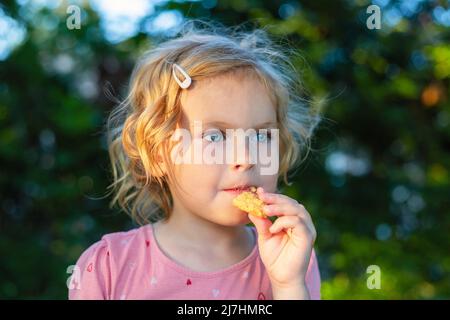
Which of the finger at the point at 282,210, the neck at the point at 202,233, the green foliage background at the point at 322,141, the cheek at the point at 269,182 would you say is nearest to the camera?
the finger at the point at 282,210

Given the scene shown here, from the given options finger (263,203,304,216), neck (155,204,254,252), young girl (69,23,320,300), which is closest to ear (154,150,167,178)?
young girl (69,23,320,300)

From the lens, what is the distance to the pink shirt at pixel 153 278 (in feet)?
6.01

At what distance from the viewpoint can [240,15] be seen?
3.49 m

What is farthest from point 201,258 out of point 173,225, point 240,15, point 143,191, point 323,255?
point 323,255

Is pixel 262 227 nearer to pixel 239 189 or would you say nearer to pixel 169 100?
pixel 239 189

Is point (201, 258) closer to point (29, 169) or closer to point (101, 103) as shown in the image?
point (29, 169)

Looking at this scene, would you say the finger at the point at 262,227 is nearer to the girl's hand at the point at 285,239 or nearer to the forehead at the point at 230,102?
the girl's hand at the point at 285,239

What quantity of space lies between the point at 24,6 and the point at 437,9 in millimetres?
2260

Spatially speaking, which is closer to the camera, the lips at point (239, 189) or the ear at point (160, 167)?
the lips at point (239, 189)

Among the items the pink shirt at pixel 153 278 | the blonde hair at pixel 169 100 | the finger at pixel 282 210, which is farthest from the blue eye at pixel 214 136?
the pink shirt at pixel 153 278

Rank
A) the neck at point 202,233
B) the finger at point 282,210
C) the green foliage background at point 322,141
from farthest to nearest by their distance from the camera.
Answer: the green foliage background at point 322,141
the neck at point 202,233
the finger at point 282,210

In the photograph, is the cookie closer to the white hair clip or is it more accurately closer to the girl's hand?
the girl's hand

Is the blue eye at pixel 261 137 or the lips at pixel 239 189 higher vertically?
the blue eye at pixel 261 137

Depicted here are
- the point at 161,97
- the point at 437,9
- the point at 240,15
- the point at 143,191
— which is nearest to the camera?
the point at 161,97
